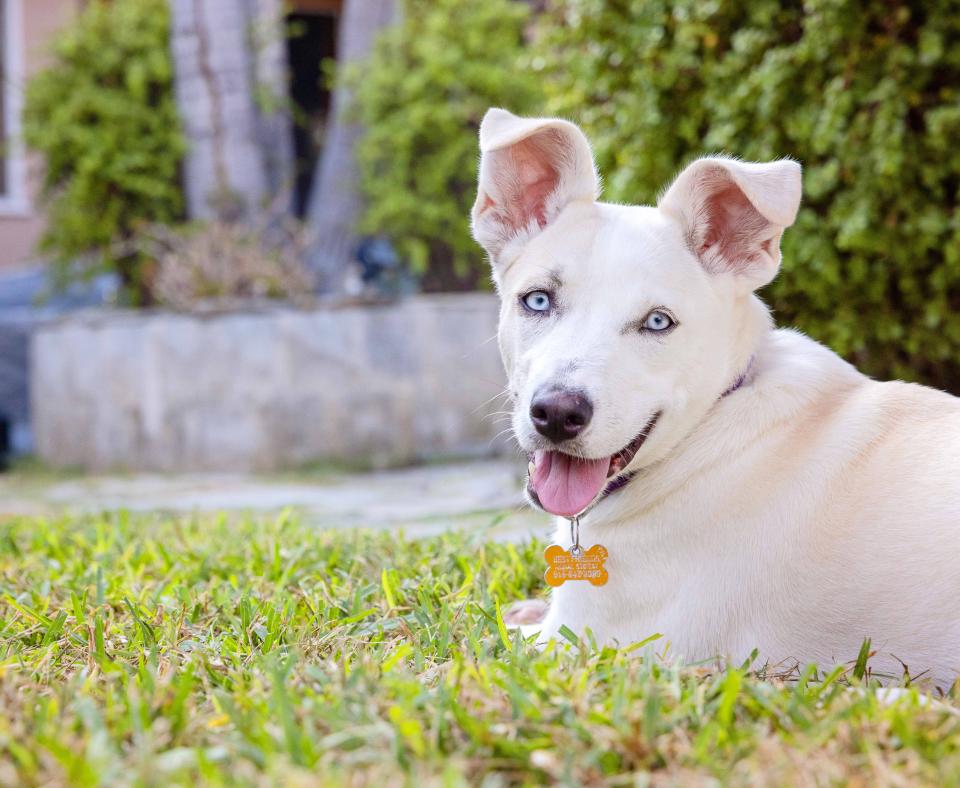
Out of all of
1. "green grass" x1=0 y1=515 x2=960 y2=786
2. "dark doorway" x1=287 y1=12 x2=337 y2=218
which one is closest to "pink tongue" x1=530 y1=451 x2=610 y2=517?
"green grass" x1=0 y1=515 x2=960 y2=786

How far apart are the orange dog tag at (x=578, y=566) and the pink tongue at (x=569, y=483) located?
0.46ft

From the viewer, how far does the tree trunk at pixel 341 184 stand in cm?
920

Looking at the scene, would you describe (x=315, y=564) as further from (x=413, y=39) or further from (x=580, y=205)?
(x=413, y=39)

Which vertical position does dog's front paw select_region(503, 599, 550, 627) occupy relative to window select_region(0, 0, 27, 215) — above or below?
below

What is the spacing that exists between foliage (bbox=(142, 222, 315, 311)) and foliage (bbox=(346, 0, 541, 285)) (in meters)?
0.95

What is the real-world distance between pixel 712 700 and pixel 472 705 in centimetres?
50

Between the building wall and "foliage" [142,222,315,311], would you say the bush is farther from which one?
the building wall

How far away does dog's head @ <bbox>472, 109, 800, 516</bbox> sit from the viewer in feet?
8.89

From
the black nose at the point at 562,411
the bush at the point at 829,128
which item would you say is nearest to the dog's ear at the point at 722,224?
the black nose at the point at 562,411

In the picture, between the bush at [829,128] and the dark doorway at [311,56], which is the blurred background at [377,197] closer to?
the bush at [829,128]

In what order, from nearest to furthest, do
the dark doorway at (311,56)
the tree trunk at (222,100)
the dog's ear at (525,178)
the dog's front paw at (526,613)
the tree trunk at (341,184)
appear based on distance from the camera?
the dog's ear at (525,178) → the dog's front paw at (526,613) → the tree trunk at (222,100) → the tree trunk at (341,184) → the dark doorway at (311,56)

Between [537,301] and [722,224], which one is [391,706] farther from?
[722,224]

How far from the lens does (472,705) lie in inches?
86.6

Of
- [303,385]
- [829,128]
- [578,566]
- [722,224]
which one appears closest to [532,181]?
[722,224]
